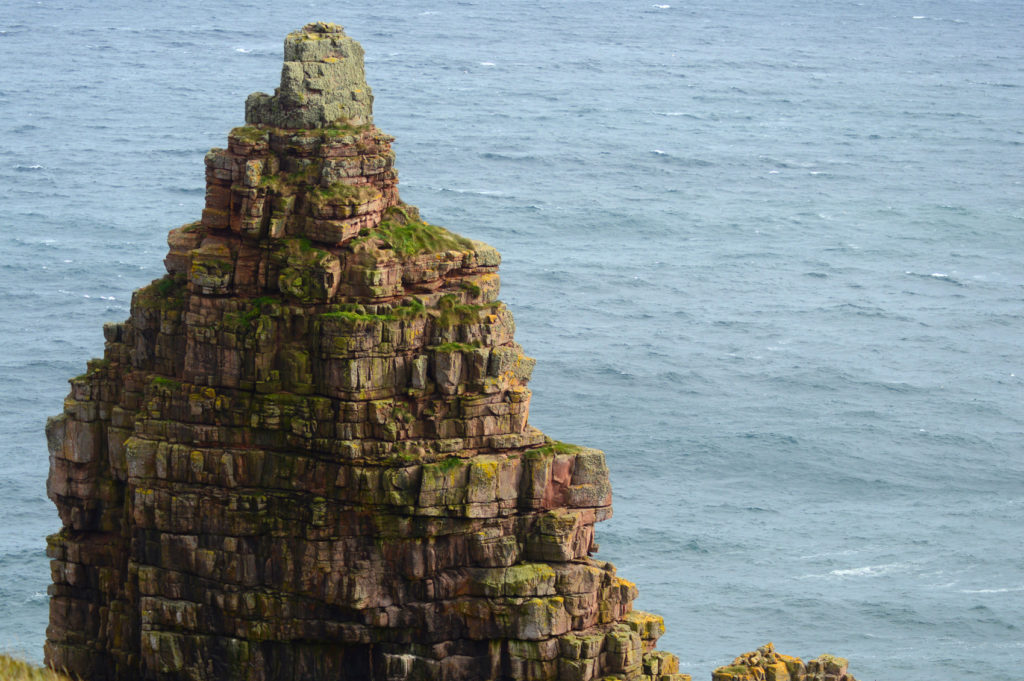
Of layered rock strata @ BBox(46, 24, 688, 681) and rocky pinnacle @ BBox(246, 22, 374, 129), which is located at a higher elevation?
rocky pinnacle @ BBox(246, 22, 374, 129)

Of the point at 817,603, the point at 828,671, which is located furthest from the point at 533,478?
the point at 817,603

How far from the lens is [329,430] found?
10512 cm

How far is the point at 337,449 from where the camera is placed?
10506 centimetres

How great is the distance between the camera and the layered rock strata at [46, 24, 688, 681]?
10550 centimetres

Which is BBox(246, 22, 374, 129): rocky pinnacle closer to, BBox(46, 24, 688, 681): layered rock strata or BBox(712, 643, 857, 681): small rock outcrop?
BBox(46, 24, 688, 681): layered rock strata

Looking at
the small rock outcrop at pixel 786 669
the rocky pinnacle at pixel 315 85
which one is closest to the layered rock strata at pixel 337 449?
the rocky pinnacle at pixel 315 85

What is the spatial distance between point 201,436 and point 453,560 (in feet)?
41.8

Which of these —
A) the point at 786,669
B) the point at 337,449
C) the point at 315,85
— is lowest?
the point at 786,669

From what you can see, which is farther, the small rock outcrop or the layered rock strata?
the small rock outcrop

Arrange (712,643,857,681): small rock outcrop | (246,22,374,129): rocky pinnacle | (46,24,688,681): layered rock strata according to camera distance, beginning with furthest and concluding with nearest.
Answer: (712,643,857,681): small rock outcrop, (246,22,374,129): rocky pinnacle, (46,24,688,681): layered rock strata

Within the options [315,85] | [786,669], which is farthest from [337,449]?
[786,669]

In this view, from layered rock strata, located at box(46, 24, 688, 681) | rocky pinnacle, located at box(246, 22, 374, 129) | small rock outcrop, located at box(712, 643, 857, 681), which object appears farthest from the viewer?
small rock outcrop, located at box(712, 643, 857, 681)

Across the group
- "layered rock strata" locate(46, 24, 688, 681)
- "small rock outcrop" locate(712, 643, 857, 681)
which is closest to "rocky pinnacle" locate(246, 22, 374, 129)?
"layered rock strata" locate(46, 24, 688, 681)

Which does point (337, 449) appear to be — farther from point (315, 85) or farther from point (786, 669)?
point (786, 669)
